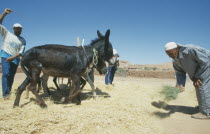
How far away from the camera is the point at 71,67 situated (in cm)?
490

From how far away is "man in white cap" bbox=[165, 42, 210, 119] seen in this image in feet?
14.4

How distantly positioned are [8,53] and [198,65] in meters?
5.18

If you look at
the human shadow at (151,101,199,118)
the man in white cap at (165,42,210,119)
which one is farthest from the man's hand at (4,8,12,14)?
the human shadow at (151,101,199,118)

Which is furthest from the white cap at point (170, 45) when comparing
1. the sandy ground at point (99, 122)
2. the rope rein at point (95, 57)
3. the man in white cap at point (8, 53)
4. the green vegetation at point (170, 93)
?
the man in white cap at point (8, 53)

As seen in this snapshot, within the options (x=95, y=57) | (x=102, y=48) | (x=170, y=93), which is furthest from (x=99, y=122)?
(x=170, y=93)

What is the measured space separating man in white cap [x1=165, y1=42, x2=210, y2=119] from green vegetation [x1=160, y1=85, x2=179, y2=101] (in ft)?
3.65

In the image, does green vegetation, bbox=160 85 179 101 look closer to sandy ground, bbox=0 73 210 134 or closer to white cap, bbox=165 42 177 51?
sandy ground, bbox=0 73 210 134

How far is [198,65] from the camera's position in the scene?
180 inches

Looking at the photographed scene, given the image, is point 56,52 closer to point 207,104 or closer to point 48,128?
point 48,128

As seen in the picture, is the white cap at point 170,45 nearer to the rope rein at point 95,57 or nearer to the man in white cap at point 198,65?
the man in white cap at point 198,65

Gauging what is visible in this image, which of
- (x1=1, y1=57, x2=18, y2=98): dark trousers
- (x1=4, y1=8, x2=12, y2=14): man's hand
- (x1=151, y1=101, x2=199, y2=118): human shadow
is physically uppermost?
(x1=4, y1=8, x2=12, y2=14): man's hand

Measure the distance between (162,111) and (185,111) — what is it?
2.49 ft

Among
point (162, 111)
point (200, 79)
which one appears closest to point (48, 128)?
point (162, 111)

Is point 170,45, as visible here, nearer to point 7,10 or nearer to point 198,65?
point 198,65
